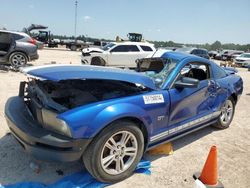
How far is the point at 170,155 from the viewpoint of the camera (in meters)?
4.07

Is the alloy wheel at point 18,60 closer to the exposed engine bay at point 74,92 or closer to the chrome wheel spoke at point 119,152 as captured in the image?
the exposed engine bay at point 74,92

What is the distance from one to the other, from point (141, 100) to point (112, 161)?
0.83 meters

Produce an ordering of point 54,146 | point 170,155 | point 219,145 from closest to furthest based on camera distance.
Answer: point 54,146 → point 170,155 → point 219,145


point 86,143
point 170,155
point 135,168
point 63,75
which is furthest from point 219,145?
point 63,75

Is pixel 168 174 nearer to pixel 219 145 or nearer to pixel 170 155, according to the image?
pixel 170 155

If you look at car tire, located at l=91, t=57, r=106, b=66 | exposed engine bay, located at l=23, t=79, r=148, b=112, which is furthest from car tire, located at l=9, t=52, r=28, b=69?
exposed engine bay, located at l=23, t=79, r=148, b=112

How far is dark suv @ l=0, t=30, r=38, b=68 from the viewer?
11180mm

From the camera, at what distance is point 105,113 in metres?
2.94

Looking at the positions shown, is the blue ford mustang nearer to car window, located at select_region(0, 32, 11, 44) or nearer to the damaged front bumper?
the damaged front bumper

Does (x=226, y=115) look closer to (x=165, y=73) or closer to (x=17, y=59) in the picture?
(x=165, y=73)

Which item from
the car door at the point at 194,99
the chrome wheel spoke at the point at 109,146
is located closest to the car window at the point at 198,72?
the car door at the point at 194,99

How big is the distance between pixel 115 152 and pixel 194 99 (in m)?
1.69

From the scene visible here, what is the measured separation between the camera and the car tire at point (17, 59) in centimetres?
1120

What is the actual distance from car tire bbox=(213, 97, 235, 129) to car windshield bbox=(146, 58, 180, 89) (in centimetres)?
167
